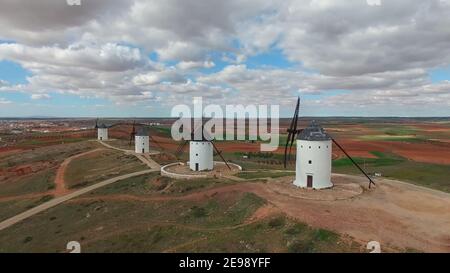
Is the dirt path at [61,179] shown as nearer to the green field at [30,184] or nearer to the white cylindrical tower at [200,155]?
the green field at [30,184]

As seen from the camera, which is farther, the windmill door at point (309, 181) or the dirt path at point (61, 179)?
the dirt path at point (61, 179)

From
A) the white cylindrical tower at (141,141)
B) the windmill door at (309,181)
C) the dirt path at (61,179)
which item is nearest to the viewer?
the windmill door at (309,181)

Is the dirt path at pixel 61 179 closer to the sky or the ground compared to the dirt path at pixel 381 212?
closer to the ground

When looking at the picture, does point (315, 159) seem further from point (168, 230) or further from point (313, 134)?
point (168, 230)

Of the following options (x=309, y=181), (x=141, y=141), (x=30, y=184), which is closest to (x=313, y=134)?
(x=309, y=181)

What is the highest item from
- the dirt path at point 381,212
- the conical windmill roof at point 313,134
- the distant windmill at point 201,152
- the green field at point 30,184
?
the conical windmill roof at point 313,134

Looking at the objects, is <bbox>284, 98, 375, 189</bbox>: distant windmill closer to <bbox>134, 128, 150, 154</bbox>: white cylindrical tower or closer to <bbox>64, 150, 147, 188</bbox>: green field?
<bbox>64, 150, 147, 188</bbox>: green field

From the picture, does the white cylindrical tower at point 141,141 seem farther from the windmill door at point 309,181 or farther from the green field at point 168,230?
the windmill door at point 309,181

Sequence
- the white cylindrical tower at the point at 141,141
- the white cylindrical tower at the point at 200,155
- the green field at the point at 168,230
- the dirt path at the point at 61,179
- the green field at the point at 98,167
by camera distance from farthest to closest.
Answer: the white cylindrical tower at the point at 141,141
the green field at the point at 98,167
the white cylindrical tower at the point at 200,155
the dirt path at the point at 61,179
the green field at the point at 168,230

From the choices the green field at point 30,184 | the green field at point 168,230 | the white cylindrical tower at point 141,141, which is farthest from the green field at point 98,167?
the green field at point 168,230
